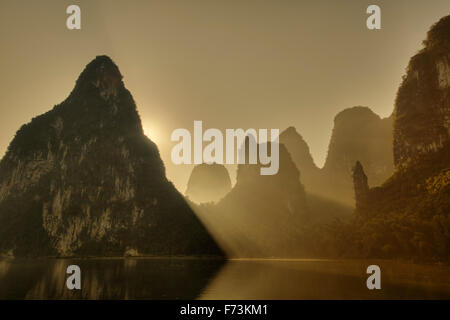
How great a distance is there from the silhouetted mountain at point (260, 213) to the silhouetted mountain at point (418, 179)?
32.7 metres

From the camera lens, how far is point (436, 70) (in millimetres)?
90375

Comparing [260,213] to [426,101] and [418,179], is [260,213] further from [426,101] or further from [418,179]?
[426,101]

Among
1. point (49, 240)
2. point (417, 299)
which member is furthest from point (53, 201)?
point (417, 299)

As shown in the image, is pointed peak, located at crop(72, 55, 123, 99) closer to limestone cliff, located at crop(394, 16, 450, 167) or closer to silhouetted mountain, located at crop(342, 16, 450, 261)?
silhouetted mountain, located at crop(342, 16, 450, 261)

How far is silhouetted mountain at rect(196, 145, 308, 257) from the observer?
376 feet

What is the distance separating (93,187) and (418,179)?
294ft

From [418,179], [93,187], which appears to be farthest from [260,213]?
[418,179]

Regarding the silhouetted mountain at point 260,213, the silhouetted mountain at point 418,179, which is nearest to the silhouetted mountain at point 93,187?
the silhouetted mountain at point 260,213

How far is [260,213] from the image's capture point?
14825 centimetres

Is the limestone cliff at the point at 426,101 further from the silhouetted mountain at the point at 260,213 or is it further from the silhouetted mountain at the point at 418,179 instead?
the silhouetted mountain at the point at 260,213

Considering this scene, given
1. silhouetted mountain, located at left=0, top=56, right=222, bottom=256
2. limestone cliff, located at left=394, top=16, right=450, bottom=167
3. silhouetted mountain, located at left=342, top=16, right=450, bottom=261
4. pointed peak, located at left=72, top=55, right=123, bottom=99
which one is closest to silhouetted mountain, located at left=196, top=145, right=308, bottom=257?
silhouetted mountain, located at left=0, top=56, right=222, bottom=256
